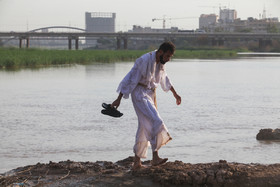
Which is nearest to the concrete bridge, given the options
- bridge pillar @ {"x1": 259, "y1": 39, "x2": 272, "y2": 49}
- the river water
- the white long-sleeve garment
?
bridge pillar @ {"x1": 259, "y1": 39, "x2": 272, "y2": 49}

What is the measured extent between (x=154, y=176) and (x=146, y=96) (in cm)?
79

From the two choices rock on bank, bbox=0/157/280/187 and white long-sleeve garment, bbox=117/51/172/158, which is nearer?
rock on bank, bbox=0/157/280/187

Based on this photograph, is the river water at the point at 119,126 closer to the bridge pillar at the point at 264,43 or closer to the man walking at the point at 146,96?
the man walking at the point at 146,96

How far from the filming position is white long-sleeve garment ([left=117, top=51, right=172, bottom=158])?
18.2 ft

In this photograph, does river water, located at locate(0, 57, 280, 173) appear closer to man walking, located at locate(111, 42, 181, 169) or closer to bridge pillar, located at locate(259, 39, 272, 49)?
man walking, located at locate(111, 42, 181, 169)

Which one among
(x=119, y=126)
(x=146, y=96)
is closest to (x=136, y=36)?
(x=119, y=126)

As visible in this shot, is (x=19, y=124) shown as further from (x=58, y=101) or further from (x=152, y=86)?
(x=152, y=86)

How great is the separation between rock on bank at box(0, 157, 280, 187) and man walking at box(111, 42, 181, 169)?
0.21 meters

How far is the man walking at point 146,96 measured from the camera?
18.3 feet

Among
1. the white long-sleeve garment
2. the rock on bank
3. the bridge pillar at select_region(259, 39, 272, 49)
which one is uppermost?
the white long-sleeve garment

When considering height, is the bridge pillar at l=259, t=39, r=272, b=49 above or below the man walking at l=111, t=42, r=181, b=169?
below

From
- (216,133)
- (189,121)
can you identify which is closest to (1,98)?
(189,121)

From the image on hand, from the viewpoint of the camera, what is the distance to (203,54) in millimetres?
69188

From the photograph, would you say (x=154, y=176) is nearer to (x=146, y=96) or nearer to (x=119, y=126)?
(x=146, y=96)
